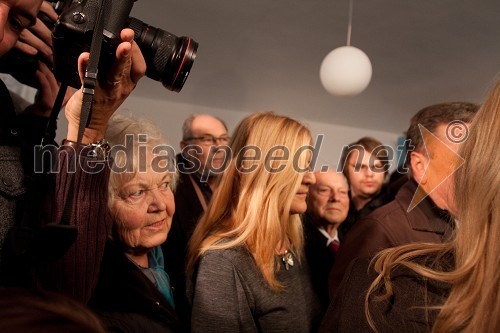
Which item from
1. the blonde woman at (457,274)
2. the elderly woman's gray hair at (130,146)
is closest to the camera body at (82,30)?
the elderly woman's gray hair at (130,146)

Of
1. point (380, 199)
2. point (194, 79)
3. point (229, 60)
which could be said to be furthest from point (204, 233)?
point (194, 79)

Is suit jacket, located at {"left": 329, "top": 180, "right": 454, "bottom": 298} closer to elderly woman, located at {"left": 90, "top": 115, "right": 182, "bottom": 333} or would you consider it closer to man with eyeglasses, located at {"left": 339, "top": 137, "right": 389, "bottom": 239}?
elderly woman, located at {"left": 90, "top": 115, "right": 182, "bottom": 333}

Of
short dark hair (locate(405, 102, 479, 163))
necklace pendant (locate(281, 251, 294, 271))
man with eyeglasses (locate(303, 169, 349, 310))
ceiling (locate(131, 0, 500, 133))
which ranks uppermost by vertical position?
ceiling (locate(131, 0, 500, 133))

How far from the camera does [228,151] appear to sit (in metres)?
1.57

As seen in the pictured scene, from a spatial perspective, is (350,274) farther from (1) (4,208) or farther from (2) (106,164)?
(1) (4,208)

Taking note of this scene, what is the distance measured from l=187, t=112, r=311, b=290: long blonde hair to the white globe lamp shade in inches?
45.3

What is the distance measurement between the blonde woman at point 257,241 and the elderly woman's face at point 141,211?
12 cm

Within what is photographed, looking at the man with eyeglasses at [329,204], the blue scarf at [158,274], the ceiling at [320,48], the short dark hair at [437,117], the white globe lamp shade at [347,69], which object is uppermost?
the ceiling at [320,48]

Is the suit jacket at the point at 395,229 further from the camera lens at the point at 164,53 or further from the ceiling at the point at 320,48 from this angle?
the ceiling at the point at 320,48

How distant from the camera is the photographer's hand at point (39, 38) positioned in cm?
103

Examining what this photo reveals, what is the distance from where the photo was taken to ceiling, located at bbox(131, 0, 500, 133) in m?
2.99

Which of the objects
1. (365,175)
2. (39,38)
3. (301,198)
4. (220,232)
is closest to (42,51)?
(39,38)

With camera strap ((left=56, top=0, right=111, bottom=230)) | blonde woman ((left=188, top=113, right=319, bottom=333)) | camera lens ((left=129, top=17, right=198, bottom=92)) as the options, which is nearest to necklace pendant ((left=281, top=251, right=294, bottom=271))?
blonde woman ((left=188, top=113, right=319, bottom=333))

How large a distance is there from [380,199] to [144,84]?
117 inches
